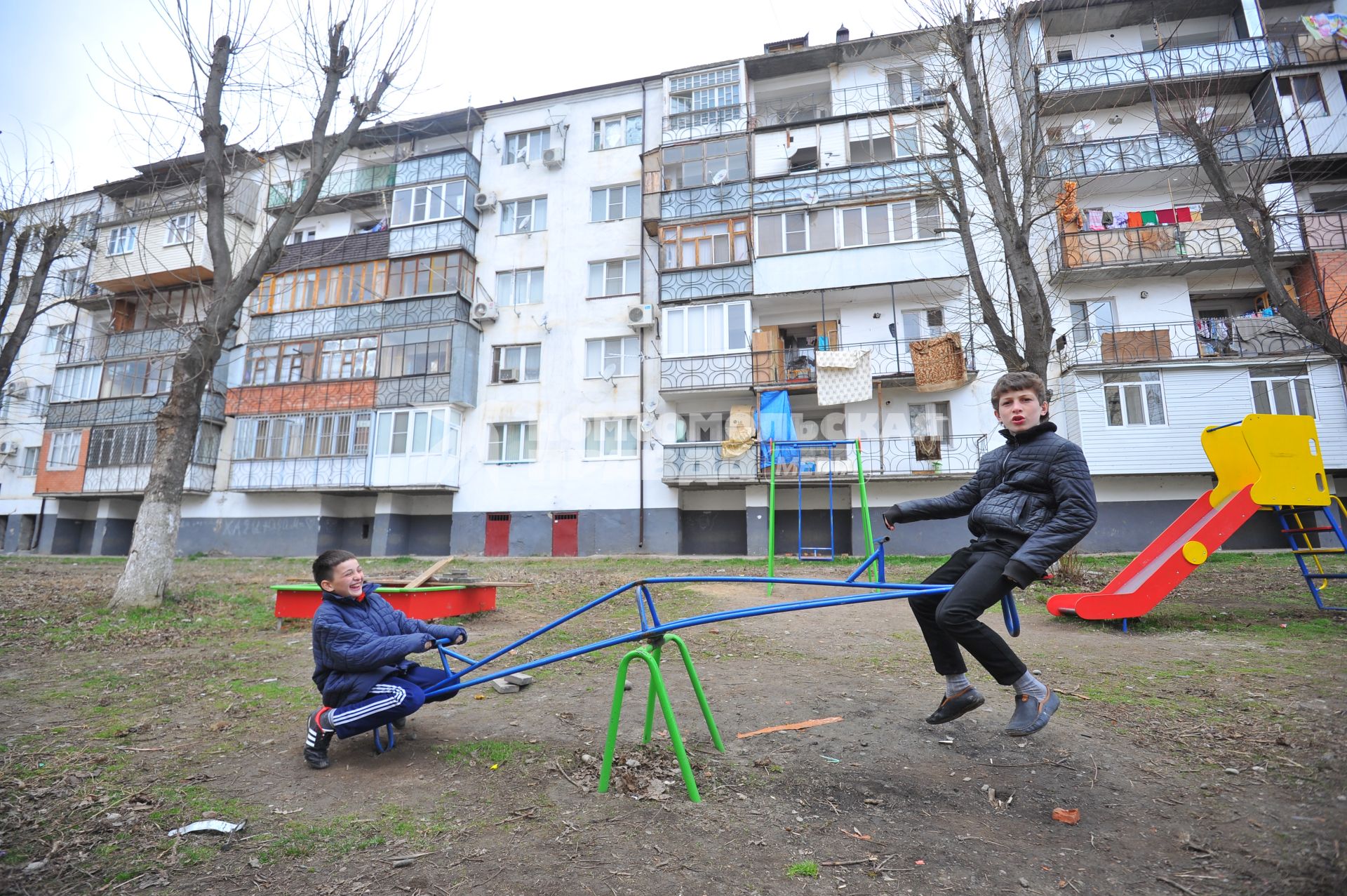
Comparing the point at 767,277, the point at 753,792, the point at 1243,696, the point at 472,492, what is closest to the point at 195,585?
the point at 472,492

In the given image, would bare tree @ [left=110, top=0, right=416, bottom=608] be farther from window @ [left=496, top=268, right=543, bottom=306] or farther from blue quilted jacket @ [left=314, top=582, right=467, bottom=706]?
window @ [left=496, top=268, right=543, bottom=306]

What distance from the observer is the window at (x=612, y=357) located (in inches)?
926

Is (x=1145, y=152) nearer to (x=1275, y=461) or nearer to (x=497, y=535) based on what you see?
(x=1275, y=461)

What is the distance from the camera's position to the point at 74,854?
268 cm

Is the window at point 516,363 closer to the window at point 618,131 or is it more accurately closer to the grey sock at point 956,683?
the window at point 618,131

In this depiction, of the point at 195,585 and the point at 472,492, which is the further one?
the point at 472,492

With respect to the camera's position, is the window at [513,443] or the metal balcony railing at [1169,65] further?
the window at [513,443]

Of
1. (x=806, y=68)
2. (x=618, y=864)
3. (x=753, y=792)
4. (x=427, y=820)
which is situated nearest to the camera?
(x=618, y=864)

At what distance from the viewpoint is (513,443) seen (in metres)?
24.3

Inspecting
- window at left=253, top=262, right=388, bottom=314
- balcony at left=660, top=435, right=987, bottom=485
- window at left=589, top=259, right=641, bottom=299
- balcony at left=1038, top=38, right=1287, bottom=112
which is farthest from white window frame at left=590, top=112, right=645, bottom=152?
balcony at left=1038, top=38, right=1287, bottom=112

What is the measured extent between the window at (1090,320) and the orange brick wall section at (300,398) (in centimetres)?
2546

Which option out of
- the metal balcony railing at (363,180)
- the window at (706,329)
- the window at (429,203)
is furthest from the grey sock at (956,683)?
the metal balcony railing at (363,180)

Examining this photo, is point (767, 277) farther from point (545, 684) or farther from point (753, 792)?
point (753, 792)

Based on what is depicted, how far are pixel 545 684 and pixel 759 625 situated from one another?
3.59 m
